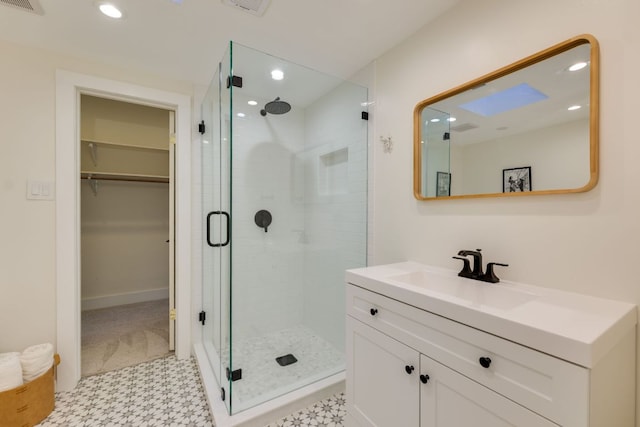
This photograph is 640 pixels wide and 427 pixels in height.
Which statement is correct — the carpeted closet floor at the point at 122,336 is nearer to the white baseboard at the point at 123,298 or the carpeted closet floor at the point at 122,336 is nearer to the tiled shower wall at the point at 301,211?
the white baseboard at the point at 123,298

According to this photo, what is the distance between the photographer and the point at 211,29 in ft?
5.54

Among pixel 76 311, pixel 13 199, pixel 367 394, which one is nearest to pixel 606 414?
pixel 367 394

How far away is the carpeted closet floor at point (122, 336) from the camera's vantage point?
2262mm

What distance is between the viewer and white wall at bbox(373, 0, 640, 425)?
97 cm

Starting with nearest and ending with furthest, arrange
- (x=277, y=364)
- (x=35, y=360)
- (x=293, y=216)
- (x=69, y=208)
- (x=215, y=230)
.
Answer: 1. (x=35, y=360)
2. (x=69, y=208)
3. (x=277, y=364)
4. (x=215, y=230)
5. (x=293, y=216)

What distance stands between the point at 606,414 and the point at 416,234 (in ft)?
3.48

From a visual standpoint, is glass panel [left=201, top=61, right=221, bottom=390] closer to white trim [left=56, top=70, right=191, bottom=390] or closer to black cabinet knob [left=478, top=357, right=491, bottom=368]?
white trim [left=56, top=70, right=191, bottom=390]

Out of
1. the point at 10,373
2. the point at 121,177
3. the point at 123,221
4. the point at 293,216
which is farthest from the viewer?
the point at 123,221

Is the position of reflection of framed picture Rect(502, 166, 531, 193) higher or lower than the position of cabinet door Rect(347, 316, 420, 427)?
higher

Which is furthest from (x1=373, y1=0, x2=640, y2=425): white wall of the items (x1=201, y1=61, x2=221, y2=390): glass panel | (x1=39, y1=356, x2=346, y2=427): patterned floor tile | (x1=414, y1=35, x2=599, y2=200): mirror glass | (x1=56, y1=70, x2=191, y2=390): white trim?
(x1=56, y1=70, x2=191, y2=390): white trim

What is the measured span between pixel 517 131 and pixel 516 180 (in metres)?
0.24

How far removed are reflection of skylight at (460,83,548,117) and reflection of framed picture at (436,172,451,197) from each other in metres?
0.36

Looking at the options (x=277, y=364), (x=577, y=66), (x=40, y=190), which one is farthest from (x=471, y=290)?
(x=40, y=190)

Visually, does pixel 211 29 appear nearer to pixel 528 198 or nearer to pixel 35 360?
pixel 528 198
